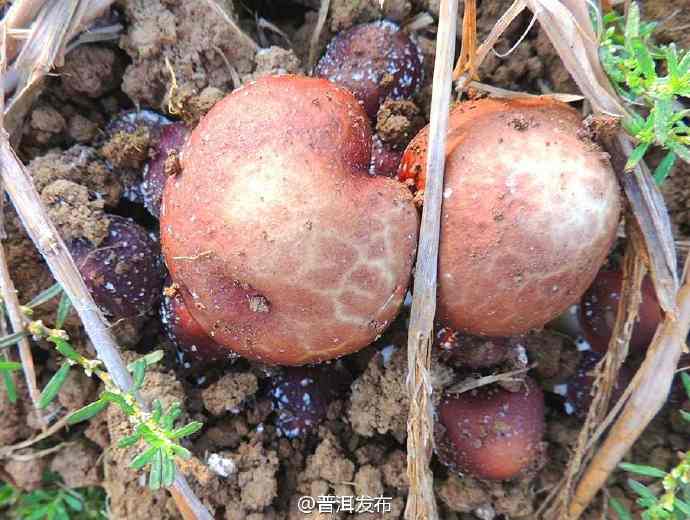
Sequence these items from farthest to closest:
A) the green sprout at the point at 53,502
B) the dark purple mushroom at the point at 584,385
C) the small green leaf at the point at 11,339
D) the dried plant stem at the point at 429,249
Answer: the green sprout at the point at 53,502
the dark purple mushroom at the point at 584,385
the small green leaf at the point at 11,339
the dried plant stem at the point at 429,249

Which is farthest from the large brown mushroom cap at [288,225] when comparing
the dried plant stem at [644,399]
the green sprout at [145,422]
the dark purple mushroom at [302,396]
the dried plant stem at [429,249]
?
the dried plant stem at [644,399]

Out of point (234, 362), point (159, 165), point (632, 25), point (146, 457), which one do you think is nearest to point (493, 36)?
point (632, 25)

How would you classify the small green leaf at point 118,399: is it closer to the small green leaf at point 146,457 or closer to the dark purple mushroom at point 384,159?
the small green leaf at point 146,457

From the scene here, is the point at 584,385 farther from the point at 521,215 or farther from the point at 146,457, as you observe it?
the point at 146,457

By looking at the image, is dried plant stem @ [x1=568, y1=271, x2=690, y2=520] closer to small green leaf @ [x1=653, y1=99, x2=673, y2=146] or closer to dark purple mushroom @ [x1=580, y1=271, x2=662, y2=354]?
dark purple mushroom @ [x1=580, y1=271, x2=662, y2=354]

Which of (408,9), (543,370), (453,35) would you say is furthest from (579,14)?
(543,370)

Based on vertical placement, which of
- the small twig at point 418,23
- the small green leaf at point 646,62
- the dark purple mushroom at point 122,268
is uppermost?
the small green leaf at point 646,62

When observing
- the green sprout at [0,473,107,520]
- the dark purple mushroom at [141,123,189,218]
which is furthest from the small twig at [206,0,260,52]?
the green sprout at [0,473,107,520]
